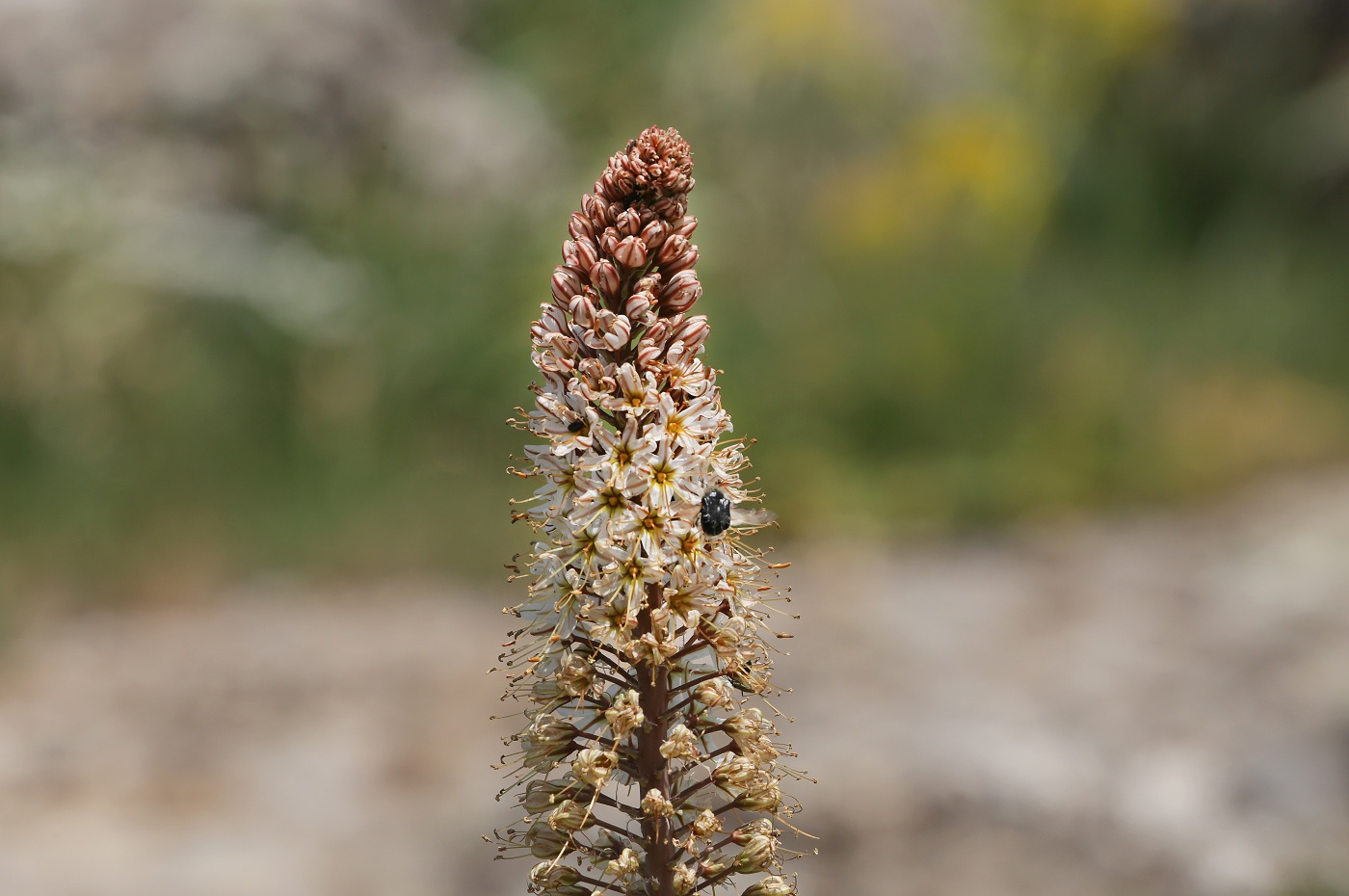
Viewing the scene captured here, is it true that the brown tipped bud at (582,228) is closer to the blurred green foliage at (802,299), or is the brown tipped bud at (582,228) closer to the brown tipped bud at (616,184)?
the brown tipped bud at (616,184)

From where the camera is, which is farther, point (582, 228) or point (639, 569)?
point (582, 228)

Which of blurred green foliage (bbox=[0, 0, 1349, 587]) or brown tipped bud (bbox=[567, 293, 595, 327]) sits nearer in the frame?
brown tipped bud (bbox=[567, 293, 595, 327])

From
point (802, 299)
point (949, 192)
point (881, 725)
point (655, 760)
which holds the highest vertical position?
point (949, 192)

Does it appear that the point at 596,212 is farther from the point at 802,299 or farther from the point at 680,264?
the point at 802,299

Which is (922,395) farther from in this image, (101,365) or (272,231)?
(101,365)

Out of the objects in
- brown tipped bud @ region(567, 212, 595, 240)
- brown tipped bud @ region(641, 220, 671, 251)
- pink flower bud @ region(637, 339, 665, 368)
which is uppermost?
brown tipped bud @ region(567, 212, 595, 240)

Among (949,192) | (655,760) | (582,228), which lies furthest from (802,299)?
(655,760)

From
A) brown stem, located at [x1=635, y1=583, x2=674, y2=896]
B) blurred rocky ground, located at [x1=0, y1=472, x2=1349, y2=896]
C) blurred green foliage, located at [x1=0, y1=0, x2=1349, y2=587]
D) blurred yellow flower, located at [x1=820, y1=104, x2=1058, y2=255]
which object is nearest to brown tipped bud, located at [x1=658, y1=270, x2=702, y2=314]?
brown stem, located at [x1=635, y1=583, x2=674, y2=896]

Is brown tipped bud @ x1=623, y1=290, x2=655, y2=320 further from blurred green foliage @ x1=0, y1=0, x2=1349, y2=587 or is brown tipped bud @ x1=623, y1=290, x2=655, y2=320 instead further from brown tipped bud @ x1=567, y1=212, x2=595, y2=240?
blurred green foliage @ x1=0, y1=0, x2=1349, y2=587
